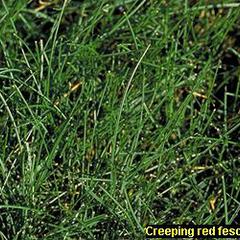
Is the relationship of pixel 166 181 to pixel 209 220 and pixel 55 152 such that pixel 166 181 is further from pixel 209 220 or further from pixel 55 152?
pixel 55 152

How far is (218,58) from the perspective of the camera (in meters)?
1.74

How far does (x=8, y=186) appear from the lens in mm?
1384

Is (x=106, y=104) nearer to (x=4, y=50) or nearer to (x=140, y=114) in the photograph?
(x=140, y=114)

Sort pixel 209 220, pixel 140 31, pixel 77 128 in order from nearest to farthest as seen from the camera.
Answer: pixel 209 220 < pixel 77 128 < pixel 140 31

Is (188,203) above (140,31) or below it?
below

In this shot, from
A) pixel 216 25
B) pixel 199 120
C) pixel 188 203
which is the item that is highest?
pixel 216 25

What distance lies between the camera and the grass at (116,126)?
4.51 ft

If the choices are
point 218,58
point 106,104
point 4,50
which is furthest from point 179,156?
point 4,50

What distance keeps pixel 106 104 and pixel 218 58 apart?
38cm

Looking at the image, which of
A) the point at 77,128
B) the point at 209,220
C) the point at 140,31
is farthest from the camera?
the point at 140,31

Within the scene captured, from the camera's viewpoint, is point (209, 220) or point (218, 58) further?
point (218, 58)

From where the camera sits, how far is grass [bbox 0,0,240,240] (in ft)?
4.51

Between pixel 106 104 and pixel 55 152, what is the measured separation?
7.9 inches

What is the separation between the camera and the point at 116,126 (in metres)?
1.37
